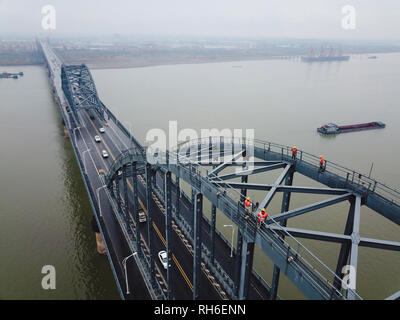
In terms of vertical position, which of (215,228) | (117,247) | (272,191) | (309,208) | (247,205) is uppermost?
(247,205)

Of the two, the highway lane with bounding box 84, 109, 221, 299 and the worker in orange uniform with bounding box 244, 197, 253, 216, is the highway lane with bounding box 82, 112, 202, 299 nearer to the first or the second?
the highway lane with bounding box 84, 109, 221, 299

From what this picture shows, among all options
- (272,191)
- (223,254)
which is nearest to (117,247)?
(223,254)

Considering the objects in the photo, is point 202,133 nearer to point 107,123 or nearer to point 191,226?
point 107,123

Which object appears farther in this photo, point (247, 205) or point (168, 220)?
point (168, 220)

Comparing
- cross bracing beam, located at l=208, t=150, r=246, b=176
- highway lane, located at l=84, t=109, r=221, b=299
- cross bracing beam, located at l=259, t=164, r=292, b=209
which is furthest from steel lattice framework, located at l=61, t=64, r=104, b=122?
cross bracing beam, located at l=259, t=164, r=292, b=209

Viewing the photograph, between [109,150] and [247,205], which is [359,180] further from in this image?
[109,150]

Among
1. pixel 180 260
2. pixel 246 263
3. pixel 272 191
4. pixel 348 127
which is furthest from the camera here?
pixel 348 127

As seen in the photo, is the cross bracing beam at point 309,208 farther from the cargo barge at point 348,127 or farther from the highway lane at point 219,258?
the cargo barge at point 348,127
